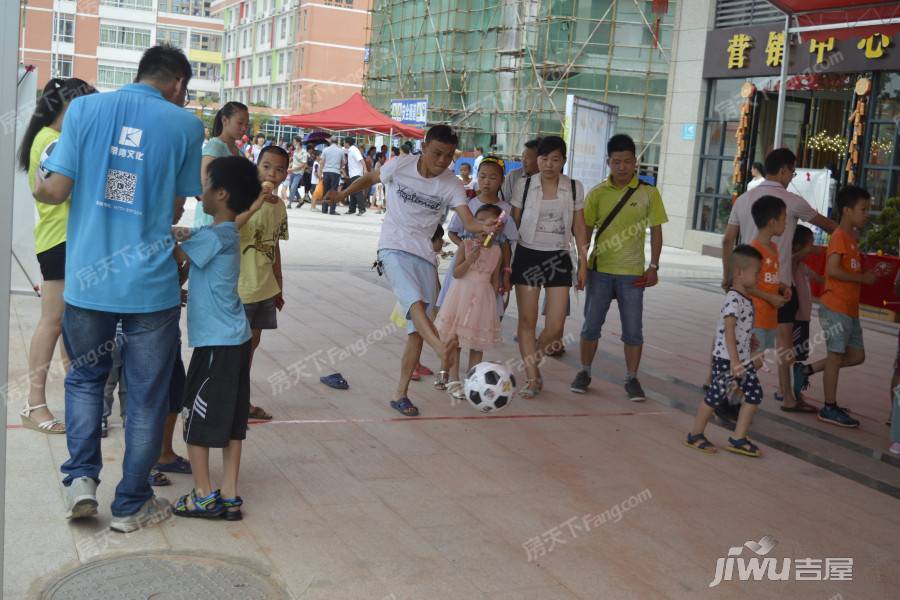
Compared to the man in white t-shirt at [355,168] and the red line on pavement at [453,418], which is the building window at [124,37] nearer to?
the man in white t-shirt at [355,168]

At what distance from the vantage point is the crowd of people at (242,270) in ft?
12.3

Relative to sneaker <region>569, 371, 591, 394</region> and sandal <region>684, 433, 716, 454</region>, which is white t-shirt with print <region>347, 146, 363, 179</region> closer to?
sneaker <region>569, 371, 591, 394</region>

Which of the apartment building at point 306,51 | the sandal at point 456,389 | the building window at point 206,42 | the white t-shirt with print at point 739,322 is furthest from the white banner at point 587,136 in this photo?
the building window at point 206,42

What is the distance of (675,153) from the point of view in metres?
19.4

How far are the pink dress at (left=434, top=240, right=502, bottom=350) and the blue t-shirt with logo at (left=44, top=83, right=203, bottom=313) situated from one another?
2.83 meters

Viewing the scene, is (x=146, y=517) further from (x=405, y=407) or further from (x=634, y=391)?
(x=634, y=391)

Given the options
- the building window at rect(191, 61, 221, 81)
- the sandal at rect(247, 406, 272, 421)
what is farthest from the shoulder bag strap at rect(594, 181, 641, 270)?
the building window at rect(191, 61, 221, 81)

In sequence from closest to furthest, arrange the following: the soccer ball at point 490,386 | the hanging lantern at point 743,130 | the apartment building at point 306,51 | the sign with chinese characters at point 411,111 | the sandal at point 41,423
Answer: the sandal at point 41,423 < the soccer ball at point 490,386 < the hanging lantern at point 743,130 < the sign with chinese characters at point 411,111 < the apartment building at point 306,51

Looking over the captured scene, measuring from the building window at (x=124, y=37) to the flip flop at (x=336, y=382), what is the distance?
194 ft

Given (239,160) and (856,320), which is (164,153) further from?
(856,320)

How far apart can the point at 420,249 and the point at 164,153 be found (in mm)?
2345

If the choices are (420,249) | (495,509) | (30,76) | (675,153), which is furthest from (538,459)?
(675,153)

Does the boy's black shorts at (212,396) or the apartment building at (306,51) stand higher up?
the apartment building at (306,51)

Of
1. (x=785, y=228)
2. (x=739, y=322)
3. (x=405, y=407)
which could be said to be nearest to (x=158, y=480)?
(x=405, y=407)
